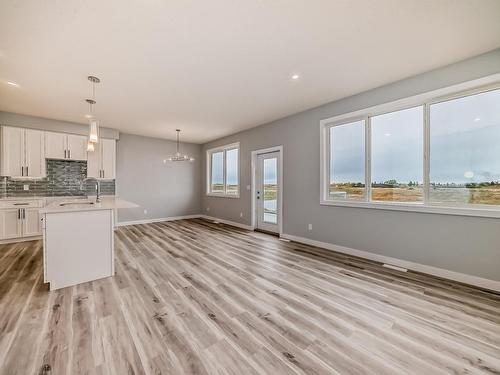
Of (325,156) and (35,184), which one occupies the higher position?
(325,156)

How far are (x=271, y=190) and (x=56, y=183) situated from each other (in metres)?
5.47

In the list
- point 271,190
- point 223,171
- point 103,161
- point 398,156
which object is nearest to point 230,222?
point 223,171

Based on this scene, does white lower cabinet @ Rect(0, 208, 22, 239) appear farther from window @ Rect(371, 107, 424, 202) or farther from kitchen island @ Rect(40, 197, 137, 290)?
window @ Rect(371, 107, 424, 202)

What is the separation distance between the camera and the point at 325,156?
4.33m

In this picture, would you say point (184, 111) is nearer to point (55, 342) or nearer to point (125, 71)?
point (125, 71)

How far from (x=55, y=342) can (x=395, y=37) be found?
4.38 m

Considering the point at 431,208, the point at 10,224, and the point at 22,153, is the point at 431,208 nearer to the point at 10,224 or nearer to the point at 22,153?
the point at 10,224

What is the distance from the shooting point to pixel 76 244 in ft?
9.30

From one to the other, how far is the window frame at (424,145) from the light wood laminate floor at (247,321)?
0.96 meters

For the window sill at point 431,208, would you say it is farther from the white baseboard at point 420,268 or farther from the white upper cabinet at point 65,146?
the white upper cabinet at point 65,146

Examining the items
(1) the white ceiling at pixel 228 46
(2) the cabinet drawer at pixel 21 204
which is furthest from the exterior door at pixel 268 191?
(2) the cabinet drawer at pixel 21 204

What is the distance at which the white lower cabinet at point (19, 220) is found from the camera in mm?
4477

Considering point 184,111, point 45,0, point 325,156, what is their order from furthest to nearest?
point 184,111, point 325,156, point 45,0

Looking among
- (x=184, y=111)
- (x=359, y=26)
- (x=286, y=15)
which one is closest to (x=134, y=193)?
(x=184, y=111)
